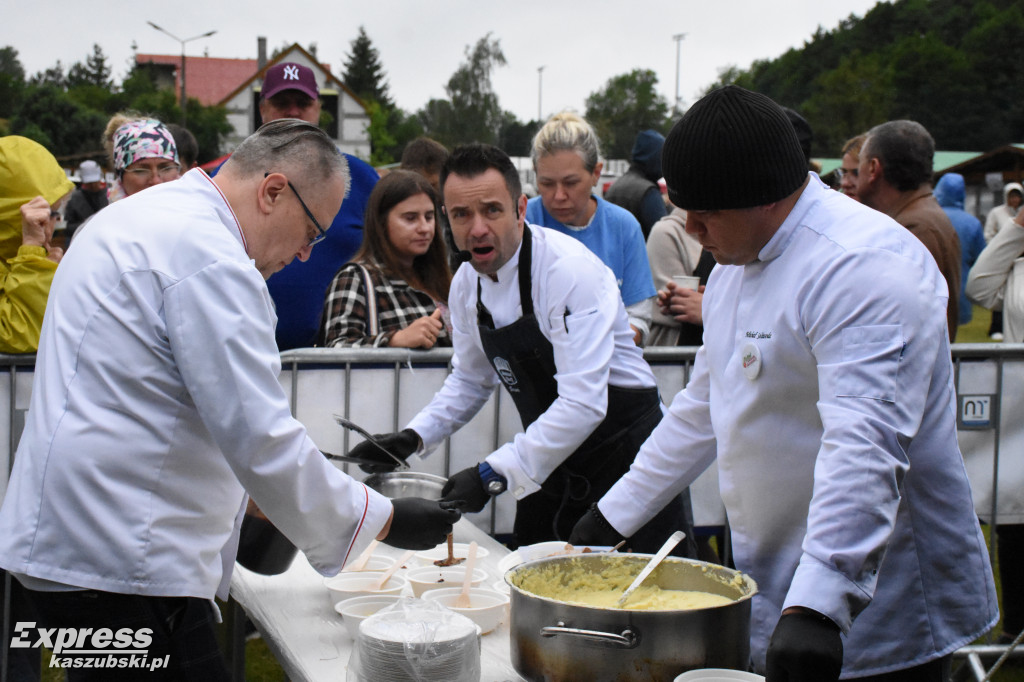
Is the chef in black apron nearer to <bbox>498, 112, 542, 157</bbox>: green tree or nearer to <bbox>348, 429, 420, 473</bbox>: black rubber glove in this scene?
<bbox>348, 429, 420, 473</bbox>: black rubber glove

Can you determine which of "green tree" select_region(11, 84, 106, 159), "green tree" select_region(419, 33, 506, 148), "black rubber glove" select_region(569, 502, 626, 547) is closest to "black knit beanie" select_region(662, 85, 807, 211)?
"black rubber glove" select_region(569, 502, 626, 547)

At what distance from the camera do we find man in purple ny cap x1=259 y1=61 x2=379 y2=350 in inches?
172

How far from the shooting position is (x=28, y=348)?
11.8 ft

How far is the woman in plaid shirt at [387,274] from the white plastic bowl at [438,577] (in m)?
1.67

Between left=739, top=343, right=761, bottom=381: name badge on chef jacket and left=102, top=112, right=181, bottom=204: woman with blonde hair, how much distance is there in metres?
3.16

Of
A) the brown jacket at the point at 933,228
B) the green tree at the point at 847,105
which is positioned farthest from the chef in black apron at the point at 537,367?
the green tree at the point at 847,105

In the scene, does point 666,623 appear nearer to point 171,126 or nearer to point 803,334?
point 803,334

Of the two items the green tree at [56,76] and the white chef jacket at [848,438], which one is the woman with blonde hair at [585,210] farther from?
the green tree at [56,76]

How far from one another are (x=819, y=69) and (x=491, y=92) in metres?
29.1

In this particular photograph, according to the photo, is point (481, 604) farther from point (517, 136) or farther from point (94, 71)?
point (94, 71)

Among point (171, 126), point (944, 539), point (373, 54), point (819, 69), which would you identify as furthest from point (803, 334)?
point (373, 54)

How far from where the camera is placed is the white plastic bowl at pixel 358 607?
7.24 ft

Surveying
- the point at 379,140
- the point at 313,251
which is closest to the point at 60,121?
the point at 379,140

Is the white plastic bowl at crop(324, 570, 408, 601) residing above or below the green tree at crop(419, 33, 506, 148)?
below
